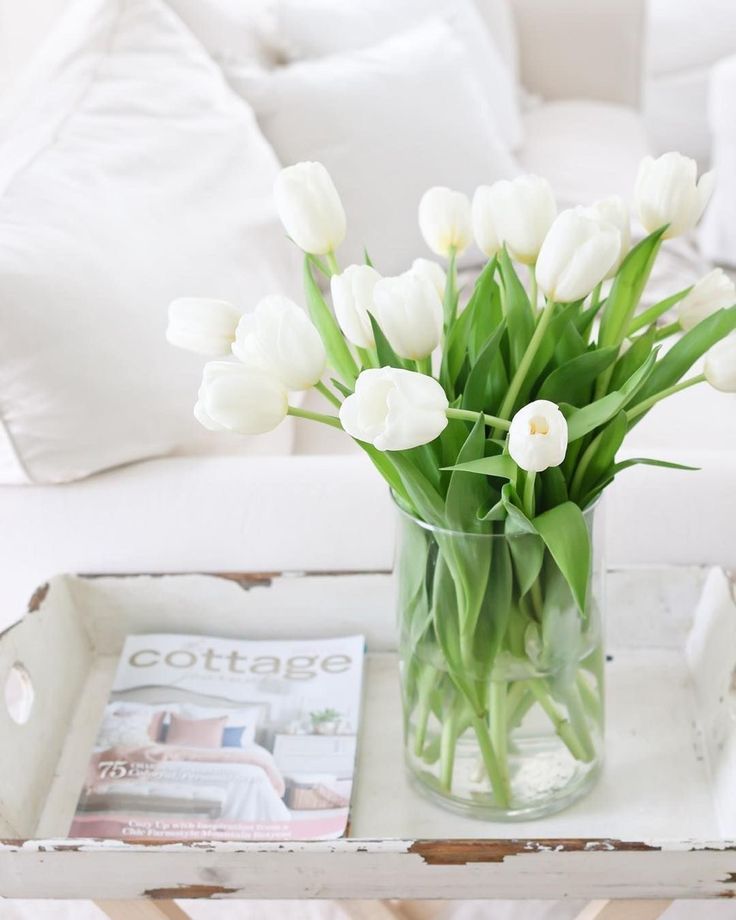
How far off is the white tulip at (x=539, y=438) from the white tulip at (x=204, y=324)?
0.21 m

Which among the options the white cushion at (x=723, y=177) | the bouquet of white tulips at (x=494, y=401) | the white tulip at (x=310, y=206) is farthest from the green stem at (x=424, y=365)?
the white cushion at (x=723, y=177)

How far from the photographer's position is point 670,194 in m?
0.68

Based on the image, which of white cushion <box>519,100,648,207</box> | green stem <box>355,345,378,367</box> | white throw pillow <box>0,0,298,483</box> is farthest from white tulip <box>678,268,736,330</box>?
white cushion <box>519,100,648,207</box>

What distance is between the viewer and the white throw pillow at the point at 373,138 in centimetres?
157

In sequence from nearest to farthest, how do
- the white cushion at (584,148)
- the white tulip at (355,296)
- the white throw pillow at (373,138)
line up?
the white tulip at (355,296) → the white throw pillow at (373,138) → the white cushion at (584,148)

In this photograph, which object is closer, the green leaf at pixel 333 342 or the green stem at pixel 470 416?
the green stem at pixel 470 416

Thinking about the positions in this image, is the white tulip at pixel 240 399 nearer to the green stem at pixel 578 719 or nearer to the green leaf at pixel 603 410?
the green leaf at pixel 603 410

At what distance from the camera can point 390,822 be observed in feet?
2.72

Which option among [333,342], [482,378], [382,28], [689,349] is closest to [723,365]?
[689,349]

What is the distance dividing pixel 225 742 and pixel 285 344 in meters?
0.40

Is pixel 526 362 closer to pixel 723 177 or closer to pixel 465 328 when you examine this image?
pixel 465 328

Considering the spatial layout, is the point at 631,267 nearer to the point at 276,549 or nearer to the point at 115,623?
the point at 276,549

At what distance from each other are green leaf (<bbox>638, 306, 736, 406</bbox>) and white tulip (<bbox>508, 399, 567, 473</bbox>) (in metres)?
0.17

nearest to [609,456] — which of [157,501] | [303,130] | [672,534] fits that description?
[672,534]
